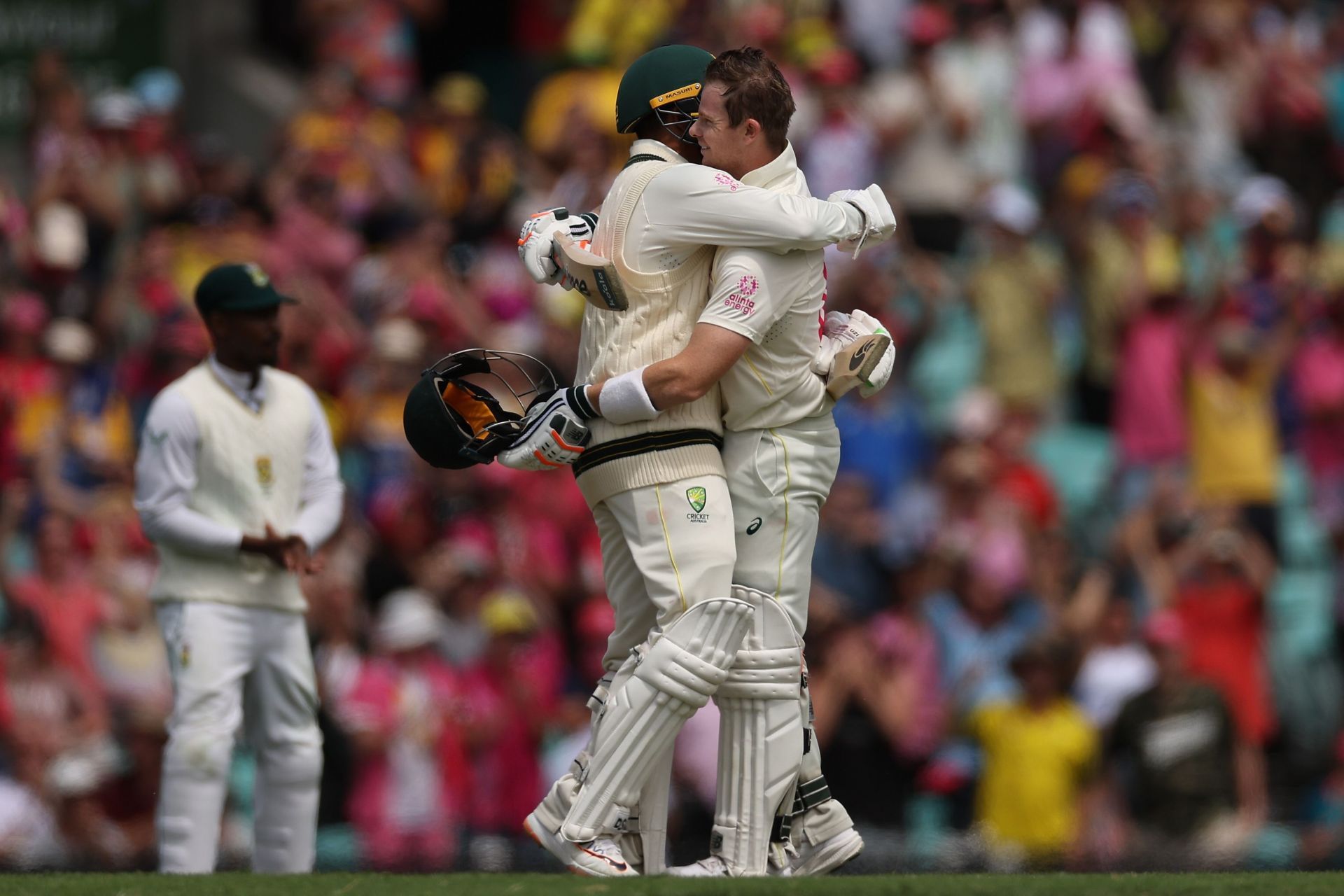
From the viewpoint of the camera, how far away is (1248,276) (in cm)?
1362

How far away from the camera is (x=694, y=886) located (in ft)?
19.0

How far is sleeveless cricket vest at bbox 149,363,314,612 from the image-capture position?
8.15 meters

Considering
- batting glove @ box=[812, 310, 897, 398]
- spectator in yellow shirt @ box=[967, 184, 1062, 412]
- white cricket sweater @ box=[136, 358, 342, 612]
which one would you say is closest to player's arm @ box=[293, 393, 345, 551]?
white cricket sweater @ box=[136, 358, 342, 612]

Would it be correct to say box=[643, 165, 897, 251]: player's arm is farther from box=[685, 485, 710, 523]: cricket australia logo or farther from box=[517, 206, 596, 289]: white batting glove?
box=[685, 485, 710, 523]: cricket australia logo

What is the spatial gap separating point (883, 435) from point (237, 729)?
5680mm

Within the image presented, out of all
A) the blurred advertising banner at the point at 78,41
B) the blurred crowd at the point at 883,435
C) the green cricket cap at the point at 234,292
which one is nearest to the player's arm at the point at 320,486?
the green cricket cap at the point at 234,292

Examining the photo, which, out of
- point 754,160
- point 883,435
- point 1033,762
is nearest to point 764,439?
point 754,160

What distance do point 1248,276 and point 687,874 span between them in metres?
8.39

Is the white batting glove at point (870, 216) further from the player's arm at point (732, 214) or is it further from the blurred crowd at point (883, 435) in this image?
the blurred crowd at point (883, 435)

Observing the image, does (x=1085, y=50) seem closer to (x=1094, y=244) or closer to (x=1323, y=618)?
(x=1094, y=244)

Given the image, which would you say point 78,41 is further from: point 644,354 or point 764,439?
point 764,439

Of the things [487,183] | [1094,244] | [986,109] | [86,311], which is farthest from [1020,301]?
A: [86,311]

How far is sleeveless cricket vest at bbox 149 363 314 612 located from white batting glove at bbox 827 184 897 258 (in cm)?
274

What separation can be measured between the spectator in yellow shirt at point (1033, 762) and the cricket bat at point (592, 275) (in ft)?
16.1
